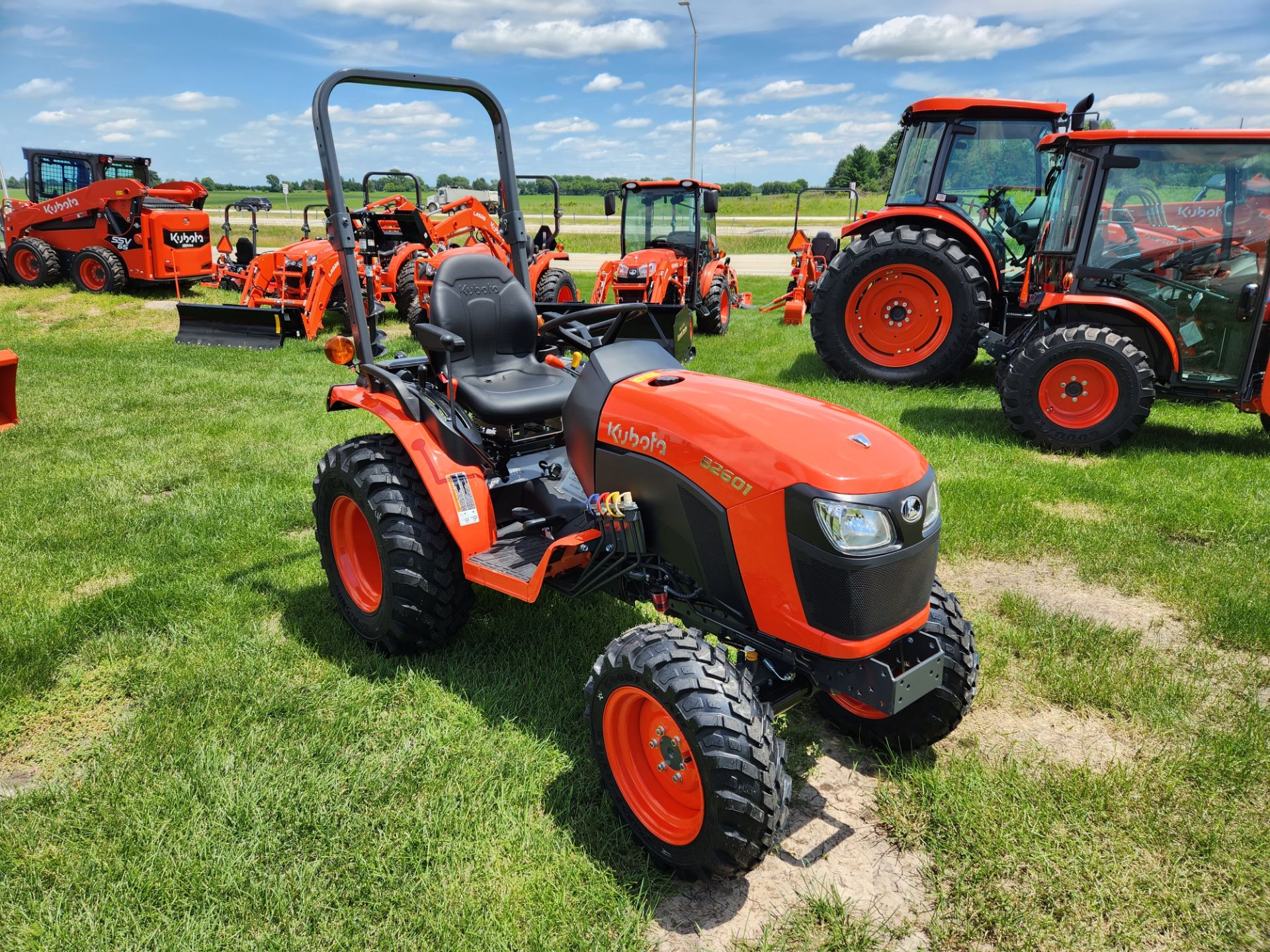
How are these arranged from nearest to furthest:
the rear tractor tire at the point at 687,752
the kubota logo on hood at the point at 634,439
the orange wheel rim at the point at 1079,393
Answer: the rear tractor tire at the point at 687,752 < the kubota logo on hood at the point at 634,439 < the orange wheel rim at the point at 1079,393

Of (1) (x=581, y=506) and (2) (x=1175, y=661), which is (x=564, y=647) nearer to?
(1) (x=581, y=506)

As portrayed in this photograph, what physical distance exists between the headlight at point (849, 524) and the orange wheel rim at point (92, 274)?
14098 mm

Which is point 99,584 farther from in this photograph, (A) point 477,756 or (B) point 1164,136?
(B) point 1164,136

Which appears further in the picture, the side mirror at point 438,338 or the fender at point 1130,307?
the fender at point 1130,307

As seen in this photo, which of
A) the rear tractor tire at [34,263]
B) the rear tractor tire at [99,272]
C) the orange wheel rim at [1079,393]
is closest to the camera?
the orange wheel rim at [1079,393]

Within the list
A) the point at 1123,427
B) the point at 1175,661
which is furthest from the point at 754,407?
the point at 1123,427

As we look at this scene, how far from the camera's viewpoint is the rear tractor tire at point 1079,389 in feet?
17.7

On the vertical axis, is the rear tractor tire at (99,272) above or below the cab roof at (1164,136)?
below

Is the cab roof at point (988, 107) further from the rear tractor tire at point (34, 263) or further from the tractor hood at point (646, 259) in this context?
the rear tractor tire at point (34, 263)

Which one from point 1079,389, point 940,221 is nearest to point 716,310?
point 940,221

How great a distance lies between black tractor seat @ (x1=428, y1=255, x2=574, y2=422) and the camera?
11.3ft

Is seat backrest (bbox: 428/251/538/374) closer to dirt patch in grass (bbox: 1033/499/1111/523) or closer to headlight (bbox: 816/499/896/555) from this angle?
headlight (bbox: 816/499/896/555)

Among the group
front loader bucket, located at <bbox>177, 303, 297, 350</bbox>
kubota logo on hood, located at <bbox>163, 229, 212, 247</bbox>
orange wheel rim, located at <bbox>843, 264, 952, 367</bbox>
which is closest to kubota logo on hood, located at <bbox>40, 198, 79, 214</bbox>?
kubota logo on hood, located at <bbox>163, 229, 212, 247</bbox>

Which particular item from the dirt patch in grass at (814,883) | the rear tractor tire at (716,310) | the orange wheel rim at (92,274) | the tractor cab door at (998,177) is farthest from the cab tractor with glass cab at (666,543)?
the orange wheel rim at (92,274)
